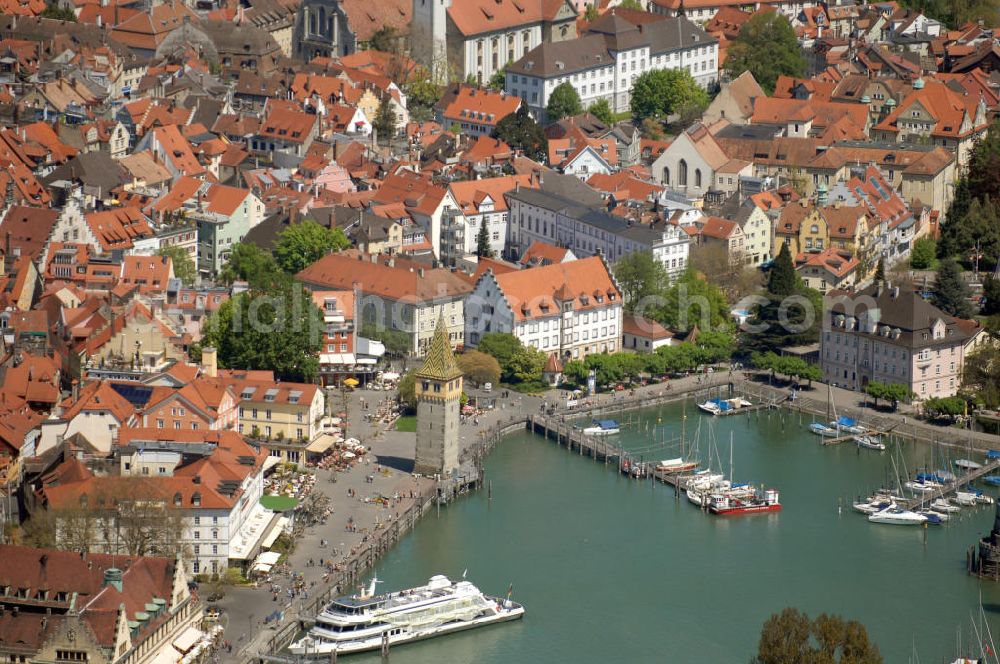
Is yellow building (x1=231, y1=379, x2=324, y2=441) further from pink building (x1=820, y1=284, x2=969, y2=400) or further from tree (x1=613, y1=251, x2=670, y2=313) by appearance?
pink building (x1=820, y1=284, x2=969, y2=400)

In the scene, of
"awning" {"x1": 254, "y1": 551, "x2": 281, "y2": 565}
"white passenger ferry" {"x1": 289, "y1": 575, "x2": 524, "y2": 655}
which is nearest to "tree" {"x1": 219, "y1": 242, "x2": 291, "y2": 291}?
"awning" {"x1": 254, "y1": 551, "x2": 281, "y2": 565}

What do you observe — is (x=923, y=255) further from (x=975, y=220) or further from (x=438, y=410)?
(x=438, y=410)

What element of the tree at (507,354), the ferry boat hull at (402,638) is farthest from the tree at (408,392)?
the ferry boat hull at (402,638)

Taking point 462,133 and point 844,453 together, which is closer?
point 844,453

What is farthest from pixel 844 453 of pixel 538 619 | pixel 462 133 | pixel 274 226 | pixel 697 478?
pixel 462 133

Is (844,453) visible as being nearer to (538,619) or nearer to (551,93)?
(538,619)

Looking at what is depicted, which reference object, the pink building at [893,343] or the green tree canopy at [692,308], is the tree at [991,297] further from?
the green tree canopy at [692,308]
